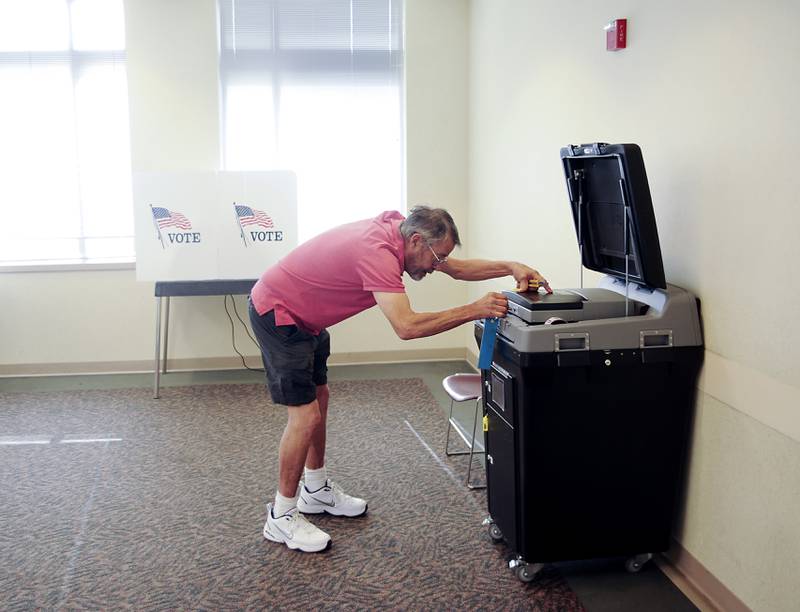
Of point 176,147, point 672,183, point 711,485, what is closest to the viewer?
point 711,485

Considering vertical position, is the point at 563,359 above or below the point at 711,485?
above

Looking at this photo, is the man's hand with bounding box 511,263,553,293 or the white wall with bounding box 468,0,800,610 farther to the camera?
the man's hand with bounding box 511,263,553,293

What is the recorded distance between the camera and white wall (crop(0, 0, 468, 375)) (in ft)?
16.9

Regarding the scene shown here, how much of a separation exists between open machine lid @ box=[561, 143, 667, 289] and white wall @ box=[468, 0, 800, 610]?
19 centimetres

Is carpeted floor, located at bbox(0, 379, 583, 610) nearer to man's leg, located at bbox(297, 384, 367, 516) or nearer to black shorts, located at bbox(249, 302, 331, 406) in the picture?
man's leg, located at bbox(297, 384, 367, 516)

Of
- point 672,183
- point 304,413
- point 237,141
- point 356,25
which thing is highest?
point 356,25

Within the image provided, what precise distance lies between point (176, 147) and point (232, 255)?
3.51 feet

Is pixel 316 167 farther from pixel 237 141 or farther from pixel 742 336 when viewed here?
pixel 742 336

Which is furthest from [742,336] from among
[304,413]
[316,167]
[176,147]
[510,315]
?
[176,147]

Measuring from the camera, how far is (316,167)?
541 cm

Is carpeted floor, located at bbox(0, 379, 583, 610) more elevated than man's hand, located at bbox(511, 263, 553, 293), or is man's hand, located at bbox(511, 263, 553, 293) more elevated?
man's hand, located at bbox(511, 263, 553, 293)

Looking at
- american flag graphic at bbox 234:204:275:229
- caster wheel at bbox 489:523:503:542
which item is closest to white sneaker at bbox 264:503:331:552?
caster wheel at bbox 489:523:503:542

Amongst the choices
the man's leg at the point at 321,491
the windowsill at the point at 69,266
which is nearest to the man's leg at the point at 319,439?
the man's leg at the point at 321,491

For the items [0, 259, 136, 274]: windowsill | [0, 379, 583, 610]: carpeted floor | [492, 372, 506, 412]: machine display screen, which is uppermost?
[0, 259, 136, 274]: windowsill
